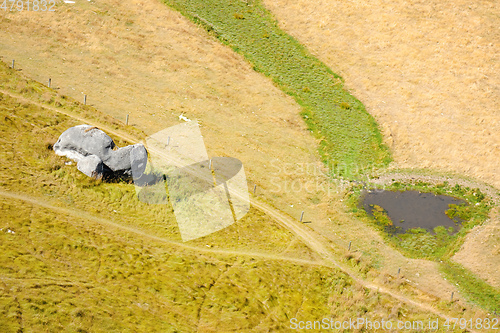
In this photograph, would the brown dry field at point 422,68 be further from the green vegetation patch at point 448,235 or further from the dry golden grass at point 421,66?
the green vegetation patch at point 448,235

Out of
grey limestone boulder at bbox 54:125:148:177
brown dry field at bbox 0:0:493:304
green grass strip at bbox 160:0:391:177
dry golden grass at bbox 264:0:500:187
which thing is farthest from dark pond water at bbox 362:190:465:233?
grey limestone boulder at bbox 54:125:148:177

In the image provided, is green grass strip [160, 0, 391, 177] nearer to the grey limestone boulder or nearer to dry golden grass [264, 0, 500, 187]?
dry golden grass [264, 0, 500, 187]

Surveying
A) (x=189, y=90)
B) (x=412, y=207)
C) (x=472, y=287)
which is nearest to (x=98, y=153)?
(x=189, y=90)

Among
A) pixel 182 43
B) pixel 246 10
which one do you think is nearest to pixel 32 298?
pixel 182 43

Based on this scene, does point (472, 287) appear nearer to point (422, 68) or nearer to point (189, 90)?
point (422, 68)

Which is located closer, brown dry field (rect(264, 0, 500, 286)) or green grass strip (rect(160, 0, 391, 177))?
green grass strip (rect(160, 0, 391, 177))

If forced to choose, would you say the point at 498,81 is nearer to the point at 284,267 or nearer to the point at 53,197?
the point at 284,267

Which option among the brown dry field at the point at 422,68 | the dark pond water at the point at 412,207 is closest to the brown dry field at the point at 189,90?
the brown dry field at the point at 422,68
